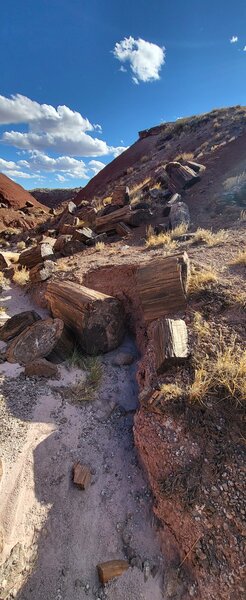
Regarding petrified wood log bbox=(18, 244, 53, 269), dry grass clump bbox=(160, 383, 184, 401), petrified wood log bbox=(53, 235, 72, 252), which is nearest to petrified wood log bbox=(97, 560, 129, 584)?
dry grass clump bbox=(160, 383, 184, 401)

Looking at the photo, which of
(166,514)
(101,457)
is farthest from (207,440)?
(101,457)

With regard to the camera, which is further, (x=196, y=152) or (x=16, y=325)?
(x=196, y=152)

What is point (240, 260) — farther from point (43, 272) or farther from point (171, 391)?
point (43, 272)

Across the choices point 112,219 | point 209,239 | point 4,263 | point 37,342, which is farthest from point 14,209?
point 37,342

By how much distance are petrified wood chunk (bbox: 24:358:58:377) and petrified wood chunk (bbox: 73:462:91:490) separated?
144 cm

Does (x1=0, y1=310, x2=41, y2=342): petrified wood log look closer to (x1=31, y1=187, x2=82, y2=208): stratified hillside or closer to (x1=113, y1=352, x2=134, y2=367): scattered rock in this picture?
(x1=113, y1=352, x2=134, y2=367): scattered rock

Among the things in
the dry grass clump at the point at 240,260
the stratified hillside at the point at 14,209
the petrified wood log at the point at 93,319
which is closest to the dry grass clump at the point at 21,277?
the petrified wood log at the point at 93,319

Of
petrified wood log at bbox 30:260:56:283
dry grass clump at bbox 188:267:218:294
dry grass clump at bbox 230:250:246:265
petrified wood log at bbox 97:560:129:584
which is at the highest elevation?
dry grass clump at bbox 230:250:246:265

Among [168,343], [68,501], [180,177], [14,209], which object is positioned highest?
[180,177]

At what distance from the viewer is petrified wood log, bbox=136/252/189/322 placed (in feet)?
14.6

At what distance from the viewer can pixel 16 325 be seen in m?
5.48

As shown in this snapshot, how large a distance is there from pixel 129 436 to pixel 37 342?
1.99 metres

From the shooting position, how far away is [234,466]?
2.72 m

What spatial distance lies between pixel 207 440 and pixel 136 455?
105cm
